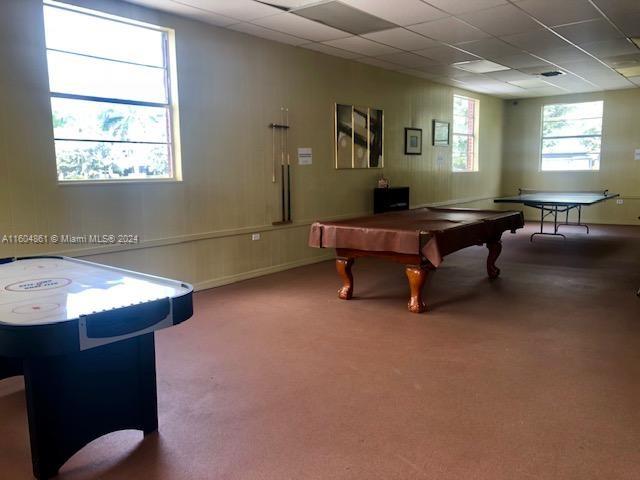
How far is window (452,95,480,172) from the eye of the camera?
31.8 feet

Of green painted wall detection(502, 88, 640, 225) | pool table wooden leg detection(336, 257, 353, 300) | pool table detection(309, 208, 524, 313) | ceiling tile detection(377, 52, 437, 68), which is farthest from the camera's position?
green painted wall detection(502, 88, 640, 225)

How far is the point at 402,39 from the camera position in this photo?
5676mm

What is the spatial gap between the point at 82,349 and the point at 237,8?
3.64 meters

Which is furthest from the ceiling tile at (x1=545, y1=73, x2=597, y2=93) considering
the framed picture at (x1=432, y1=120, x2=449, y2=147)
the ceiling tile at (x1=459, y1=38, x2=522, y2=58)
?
the ceiling tile at (x1=459, y1=38, x2=522, y2=58)

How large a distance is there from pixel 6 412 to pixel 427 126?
24.3 feet

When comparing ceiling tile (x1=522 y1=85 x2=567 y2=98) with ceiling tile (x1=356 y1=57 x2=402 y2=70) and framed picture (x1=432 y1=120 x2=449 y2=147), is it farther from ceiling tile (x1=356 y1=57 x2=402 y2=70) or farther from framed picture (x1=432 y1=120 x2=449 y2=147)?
ceiling tile (x1=356 y1=57 x2=402 y2=70)

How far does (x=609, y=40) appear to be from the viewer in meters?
5.79

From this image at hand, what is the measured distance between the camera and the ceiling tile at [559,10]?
14.5 feet

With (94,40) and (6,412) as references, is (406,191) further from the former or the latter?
(6,412)

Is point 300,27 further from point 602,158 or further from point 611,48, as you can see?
point 602,158

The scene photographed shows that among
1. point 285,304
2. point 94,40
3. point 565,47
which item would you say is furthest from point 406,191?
point 94,40

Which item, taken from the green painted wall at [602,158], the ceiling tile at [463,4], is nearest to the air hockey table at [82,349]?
the ceiling tile at [463,4]

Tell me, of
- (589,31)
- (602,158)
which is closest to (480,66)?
(589,31)

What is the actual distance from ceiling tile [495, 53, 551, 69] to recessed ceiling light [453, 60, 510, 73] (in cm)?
16
